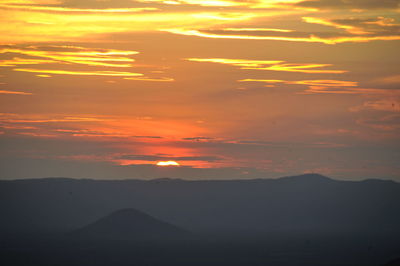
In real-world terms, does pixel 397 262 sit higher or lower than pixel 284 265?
higher

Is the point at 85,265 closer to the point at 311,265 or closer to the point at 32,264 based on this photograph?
the point at 32,264

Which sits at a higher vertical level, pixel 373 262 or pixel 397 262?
pixel 397 262

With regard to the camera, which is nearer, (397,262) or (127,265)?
(397,262)

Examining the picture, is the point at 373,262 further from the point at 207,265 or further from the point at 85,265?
the point at 85,265

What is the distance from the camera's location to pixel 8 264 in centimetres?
19825

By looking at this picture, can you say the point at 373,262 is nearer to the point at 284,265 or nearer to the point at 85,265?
the point at 284,265

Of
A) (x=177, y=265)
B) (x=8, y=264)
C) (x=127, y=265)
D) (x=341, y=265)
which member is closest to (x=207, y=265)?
(x=177, y=265)

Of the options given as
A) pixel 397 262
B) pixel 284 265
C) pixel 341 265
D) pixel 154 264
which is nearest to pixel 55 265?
pixel 154 264

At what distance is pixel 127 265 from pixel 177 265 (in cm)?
1285

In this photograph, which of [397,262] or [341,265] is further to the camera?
[341,265]

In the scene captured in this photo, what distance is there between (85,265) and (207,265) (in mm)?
30473

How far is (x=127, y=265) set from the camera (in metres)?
199

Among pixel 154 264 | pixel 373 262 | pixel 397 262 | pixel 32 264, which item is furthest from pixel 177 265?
pixel 397 262

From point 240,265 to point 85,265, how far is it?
38712 millimetres
